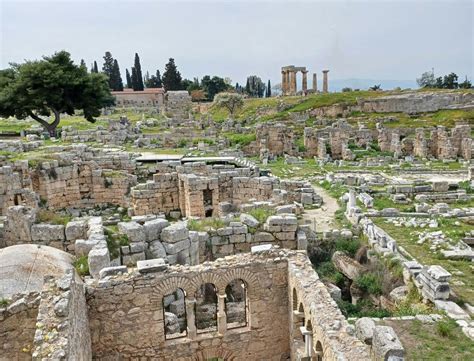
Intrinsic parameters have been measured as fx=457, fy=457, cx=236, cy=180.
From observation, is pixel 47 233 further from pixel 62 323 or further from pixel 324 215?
pixel 324 215

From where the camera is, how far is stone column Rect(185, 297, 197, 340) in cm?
943

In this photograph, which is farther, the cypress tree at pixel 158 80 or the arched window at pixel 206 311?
the cypress tree at pixel 158 80

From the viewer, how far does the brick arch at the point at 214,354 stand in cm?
972

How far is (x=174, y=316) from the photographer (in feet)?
35.3

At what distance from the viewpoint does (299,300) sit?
928 cm

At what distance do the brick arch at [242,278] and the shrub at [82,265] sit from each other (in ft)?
9.74

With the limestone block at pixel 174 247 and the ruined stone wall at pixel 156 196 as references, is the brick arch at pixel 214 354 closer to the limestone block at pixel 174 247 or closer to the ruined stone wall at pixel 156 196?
the limestone block at pixel 174 247

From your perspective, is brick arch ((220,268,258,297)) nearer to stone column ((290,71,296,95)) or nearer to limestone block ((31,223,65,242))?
limestone block ((31,223,65,242))

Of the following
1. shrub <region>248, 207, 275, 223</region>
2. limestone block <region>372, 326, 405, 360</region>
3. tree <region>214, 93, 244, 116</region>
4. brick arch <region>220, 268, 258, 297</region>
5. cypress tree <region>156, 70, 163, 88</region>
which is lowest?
limestone block <region>372, 326, 405, 360</region>

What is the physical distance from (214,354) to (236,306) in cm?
205

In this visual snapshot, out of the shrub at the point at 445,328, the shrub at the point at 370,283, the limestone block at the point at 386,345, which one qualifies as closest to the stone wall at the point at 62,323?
the limestone block at the point at 386,345

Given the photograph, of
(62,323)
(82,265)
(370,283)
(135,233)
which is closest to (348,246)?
(370,283)

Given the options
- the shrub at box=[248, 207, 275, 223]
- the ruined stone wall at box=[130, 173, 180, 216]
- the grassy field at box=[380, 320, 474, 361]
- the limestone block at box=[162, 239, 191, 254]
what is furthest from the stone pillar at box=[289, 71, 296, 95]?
the grassy field at box=[380, 320, 474, 361]

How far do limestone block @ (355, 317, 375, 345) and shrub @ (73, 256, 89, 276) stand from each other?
18.7 ft
